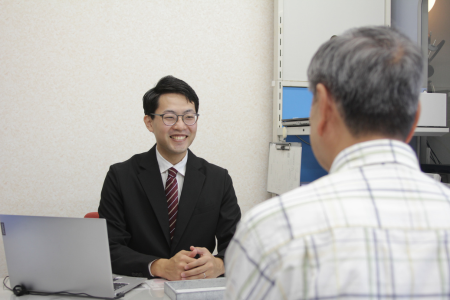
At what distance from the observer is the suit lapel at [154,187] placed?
5.06 ft

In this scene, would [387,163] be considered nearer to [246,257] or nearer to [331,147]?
[331,147]

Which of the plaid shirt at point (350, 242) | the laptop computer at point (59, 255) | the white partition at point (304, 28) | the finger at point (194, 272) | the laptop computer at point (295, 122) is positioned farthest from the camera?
the white partition at point (304, 28)

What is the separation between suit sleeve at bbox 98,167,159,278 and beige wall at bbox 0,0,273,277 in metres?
0.77

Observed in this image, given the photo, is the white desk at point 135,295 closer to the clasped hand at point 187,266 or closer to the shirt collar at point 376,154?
the clasped hand at point 187,266

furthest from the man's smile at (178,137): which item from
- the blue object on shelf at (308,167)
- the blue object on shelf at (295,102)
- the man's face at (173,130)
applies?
the blue object on shelf at (308,167)

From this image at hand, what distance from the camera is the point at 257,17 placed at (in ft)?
8.36

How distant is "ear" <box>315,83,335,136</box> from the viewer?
0.58 m

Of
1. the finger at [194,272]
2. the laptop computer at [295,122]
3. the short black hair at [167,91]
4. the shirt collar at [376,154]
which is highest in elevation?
the short black hair at [167,91]

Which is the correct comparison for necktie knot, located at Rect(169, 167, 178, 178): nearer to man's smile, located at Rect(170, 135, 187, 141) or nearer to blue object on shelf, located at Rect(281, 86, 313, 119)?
man's smile, located at Rect(170, 135, 187, 141)

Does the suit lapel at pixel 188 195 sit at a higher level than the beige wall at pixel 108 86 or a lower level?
lower

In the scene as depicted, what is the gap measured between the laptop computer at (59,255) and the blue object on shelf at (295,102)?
1.70 metres

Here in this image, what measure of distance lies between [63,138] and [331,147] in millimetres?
2003

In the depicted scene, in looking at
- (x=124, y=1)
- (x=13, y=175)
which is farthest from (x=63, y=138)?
(x=124, y=1)

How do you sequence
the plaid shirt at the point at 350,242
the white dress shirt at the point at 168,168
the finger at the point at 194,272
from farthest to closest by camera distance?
the white dress shirt at the point at 168,168 < the finger at the point at 194,272 < the plaid shirt at the point at 350,242
